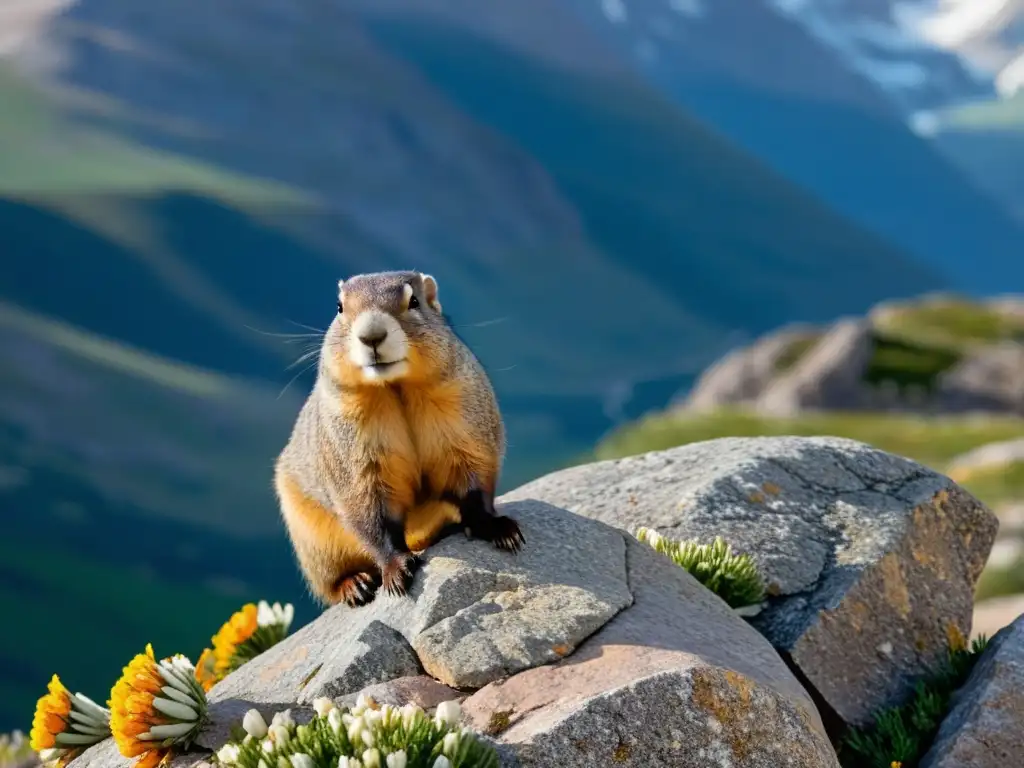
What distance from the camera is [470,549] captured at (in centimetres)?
882

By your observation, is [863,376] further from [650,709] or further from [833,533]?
[650,709]

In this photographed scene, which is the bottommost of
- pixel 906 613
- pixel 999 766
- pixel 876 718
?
pixel 999 766

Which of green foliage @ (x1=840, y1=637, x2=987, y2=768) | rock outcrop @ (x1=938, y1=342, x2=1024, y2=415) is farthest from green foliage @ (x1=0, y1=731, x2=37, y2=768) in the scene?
rock outcrop @ (x1=938, y1=342, x2=1024, y2=415)

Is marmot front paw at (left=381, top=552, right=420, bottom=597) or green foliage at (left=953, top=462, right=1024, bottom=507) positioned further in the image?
green foliage at (left=953, top=462, right=1024, bottom=507)

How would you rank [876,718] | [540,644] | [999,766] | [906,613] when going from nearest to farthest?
[540,644] → [999,766] → [876,718] → [906,613]

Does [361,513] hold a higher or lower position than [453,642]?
higher

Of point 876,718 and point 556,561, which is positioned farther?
point 876,718

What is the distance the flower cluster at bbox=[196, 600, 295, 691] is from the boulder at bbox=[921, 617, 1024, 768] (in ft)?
19.3

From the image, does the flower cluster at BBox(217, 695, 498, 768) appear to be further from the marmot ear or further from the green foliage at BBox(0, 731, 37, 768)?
the green foliage at BBox(0, 731, 37, 768)

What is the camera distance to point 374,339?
8266 mm

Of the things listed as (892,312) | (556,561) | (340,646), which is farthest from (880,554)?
(892,312)

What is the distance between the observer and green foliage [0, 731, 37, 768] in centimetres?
1148

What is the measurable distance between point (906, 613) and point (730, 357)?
176ft

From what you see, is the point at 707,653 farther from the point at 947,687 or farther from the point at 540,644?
the point at 947,687
